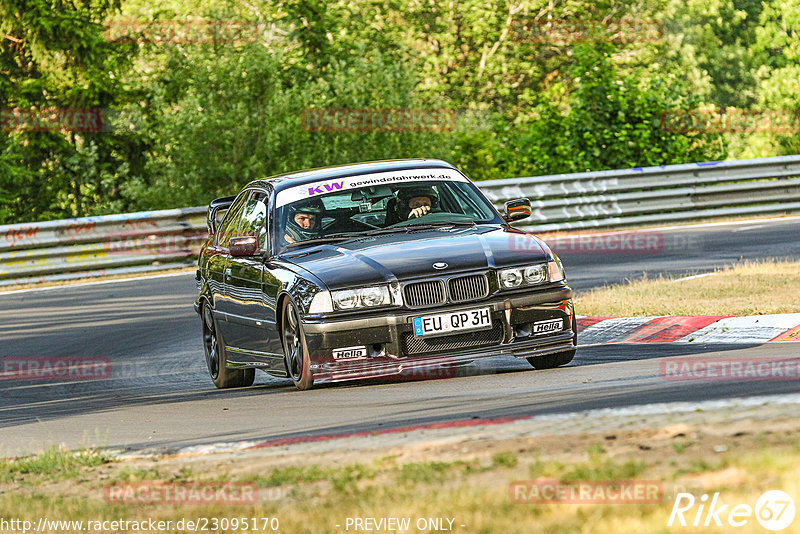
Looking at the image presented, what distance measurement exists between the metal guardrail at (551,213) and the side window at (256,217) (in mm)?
10155

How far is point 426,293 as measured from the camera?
8945 millimetres

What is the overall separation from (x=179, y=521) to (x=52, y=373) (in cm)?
743

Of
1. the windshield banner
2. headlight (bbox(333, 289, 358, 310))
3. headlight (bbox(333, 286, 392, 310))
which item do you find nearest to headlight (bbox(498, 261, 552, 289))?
headlight (bbox(333, 286, 392, 310))

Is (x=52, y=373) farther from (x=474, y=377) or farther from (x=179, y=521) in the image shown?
(x=179, y=521)

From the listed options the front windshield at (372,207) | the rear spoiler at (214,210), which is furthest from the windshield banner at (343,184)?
the rear spoiler at (214,210)

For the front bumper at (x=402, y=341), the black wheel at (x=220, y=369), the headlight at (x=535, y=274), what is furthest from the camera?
the black wheel at (x=220, y=369)

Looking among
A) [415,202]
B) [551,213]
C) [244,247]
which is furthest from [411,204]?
[551,213]

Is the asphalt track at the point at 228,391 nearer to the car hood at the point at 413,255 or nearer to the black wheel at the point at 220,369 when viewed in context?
the black wheel at the point at 220,369

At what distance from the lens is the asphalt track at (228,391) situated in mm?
7242

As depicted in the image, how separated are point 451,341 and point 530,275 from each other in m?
0.76

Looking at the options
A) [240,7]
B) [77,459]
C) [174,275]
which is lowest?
[174,275]

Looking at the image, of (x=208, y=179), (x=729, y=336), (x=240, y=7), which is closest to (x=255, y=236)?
(x=729, y=336)

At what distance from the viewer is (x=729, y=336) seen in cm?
1070

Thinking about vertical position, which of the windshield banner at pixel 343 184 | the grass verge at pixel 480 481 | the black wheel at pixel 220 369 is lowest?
the black wheel at pixel 220 369
